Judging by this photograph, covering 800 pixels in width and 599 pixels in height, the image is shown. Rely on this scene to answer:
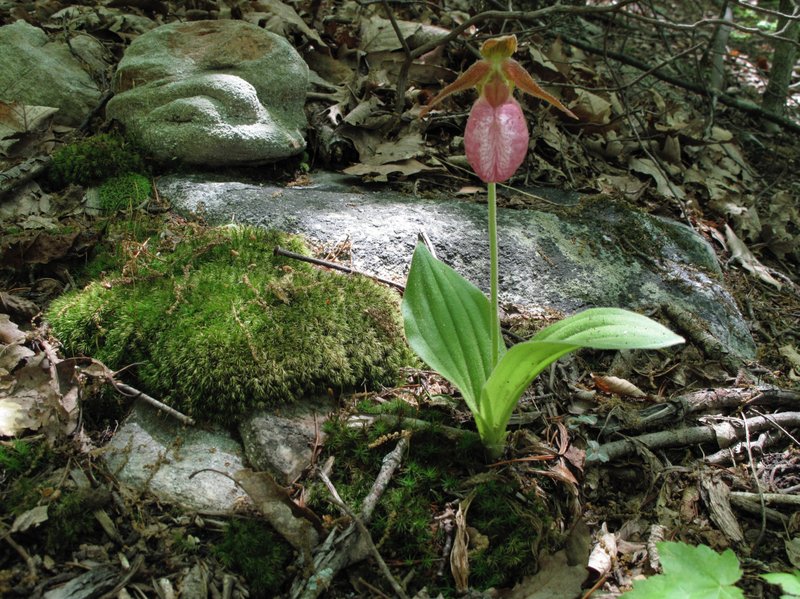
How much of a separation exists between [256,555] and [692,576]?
1.11 meters

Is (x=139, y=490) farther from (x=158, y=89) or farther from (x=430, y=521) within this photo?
(x=158, y=89)

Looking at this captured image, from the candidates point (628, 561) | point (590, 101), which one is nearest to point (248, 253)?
point (628, 561)

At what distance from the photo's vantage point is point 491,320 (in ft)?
5.85

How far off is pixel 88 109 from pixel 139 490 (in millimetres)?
2712

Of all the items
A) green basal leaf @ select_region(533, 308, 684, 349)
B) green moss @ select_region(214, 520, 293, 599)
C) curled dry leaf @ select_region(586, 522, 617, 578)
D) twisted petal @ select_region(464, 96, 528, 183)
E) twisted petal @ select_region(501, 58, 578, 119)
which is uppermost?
twisted petal @ select_region(501, 58, 578, 119)

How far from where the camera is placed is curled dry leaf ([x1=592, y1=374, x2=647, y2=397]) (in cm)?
220

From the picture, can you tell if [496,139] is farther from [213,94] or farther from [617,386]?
[213,94]

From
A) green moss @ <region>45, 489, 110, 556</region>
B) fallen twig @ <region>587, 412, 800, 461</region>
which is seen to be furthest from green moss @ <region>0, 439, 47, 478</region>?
fallen twig @ <region>587, 412, 800, 461</region>

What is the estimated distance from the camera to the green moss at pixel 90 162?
289 cm

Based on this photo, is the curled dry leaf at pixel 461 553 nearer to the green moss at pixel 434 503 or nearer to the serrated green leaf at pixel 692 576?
the green moss at pixel 434 503

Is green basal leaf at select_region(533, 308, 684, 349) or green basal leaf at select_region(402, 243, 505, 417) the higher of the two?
green basal leaf at select_region(533, 308, 684, 349)

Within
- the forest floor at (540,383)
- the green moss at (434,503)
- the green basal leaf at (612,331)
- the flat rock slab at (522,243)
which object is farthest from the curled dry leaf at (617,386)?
the green moss at (434,503)

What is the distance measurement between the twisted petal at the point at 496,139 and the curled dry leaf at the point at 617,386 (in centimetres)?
108

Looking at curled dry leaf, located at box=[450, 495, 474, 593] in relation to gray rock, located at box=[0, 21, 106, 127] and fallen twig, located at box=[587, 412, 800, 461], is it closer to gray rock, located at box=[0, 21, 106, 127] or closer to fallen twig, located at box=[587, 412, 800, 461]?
fallen twig, located at box=[587, 412, 800, 461]
